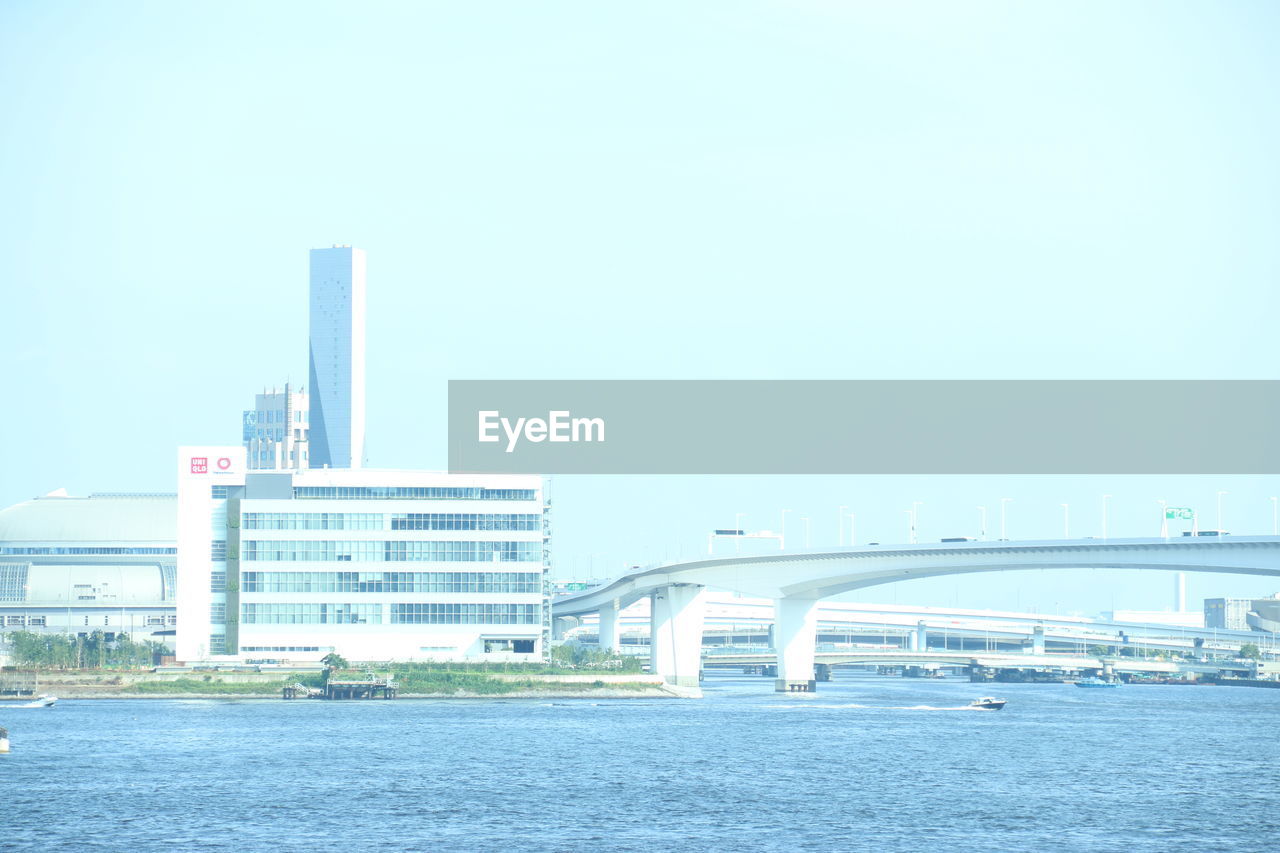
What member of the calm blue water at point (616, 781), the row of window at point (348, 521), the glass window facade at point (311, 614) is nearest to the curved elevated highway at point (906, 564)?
the calm blue water at point (616, 781)

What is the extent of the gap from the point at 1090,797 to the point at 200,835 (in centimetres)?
4455

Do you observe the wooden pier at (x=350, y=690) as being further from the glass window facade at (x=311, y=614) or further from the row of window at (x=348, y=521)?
the row of window at (x=348, y=521)

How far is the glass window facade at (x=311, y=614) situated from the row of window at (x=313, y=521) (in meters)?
7.70

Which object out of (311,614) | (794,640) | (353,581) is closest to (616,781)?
(353,581)

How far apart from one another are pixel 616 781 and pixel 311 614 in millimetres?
88234

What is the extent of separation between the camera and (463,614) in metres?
180

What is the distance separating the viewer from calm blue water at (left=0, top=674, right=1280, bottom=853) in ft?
253

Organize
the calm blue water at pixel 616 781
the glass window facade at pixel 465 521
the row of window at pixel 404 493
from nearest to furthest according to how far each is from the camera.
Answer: the calm blue water at pixel 616 781
the glass window facade at pixel 465 521
the row of window at pixel 404 493

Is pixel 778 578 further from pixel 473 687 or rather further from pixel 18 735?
pixel 18 735

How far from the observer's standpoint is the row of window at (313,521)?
178 meters

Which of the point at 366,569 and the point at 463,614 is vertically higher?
the point at 366,569

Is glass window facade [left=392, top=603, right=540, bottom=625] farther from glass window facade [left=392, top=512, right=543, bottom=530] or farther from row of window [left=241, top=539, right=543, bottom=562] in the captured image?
glass window facade [left=392, top=512, right=543, bottom=530]

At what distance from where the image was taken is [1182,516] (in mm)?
168000

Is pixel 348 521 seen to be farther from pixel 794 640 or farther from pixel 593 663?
pixel 794 640
